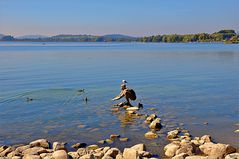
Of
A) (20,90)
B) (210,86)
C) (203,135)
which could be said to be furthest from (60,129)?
(210,86)

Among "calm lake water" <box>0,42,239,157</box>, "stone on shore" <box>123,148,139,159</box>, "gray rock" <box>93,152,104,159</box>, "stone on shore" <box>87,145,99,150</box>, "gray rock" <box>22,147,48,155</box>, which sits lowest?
"calm lake water" <box>0,42,239,157</box>

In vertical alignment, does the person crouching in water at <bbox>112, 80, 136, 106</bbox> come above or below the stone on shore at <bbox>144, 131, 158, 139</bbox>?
above

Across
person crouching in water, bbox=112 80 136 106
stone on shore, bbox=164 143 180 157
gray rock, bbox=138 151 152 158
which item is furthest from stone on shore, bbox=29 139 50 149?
person crouching in water, bbox=112 80 136 106

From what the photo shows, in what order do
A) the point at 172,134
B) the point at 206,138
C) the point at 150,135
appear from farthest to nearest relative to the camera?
the point at 150,135
the point at 172,134
the point at 206,138

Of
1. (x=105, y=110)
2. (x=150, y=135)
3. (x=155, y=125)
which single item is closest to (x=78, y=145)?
(x=150, y=135)

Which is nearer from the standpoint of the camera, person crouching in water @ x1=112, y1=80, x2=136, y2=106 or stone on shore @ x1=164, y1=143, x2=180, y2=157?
stone on shore @ x1=164, y1=143, x2=180, y2=157

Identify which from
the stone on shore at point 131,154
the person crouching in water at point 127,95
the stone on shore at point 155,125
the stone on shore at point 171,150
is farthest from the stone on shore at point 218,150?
the person crouching in water at point 127,95

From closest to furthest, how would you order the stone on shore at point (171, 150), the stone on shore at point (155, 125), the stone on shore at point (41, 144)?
the stone on shore at point (171, 150) < the stone on shore at point (41, 144) < the stone on shore at point (155, 125)

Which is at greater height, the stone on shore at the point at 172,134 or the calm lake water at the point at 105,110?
the stone on shore at the point at 172,134

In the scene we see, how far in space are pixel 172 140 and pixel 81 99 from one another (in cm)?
1566

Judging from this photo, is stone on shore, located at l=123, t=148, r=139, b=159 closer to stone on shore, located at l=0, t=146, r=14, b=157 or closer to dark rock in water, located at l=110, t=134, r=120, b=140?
dark rock in water, located at l=110, t=134, r=120, b=140

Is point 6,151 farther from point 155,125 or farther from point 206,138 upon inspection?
point 206,138

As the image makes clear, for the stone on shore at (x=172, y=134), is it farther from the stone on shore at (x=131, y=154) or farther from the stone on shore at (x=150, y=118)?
the stone on shore at (x=131, y=154)

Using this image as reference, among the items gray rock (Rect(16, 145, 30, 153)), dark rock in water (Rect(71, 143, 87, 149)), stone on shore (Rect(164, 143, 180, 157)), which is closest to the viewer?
stone on shore (Rect(164, 143, 180, 157))
